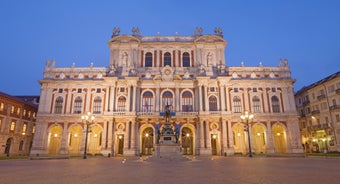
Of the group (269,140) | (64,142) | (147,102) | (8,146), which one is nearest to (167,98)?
(147,102)

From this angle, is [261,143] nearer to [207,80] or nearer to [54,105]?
[207,80]

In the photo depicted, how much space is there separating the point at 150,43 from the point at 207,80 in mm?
13384

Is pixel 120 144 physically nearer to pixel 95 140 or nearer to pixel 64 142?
pixel 95 140

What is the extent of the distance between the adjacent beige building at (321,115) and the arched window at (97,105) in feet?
133

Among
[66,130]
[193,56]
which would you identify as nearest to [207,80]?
[193,56]

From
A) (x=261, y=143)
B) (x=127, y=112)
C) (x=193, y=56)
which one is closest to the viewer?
(x=127, y=112)

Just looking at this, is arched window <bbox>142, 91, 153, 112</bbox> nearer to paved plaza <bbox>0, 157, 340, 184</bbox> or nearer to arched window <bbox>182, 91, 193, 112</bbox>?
arched window <bbox>182, 91, 193, 112</bbox>

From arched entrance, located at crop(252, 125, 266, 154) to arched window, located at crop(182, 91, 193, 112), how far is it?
1223 centimetres

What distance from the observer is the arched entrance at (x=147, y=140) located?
1453 inches

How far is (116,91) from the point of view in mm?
38094

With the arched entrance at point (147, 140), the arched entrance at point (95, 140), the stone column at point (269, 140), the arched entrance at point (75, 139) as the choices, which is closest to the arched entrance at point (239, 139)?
the stone column at point (269, 140)

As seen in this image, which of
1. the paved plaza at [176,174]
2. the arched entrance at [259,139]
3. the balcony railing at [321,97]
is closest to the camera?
the paved plaza at [176,174]

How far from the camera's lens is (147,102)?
38.4 metres

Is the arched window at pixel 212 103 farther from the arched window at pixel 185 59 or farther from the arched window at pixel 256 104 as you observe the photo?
the arched window at pixel 185 59
